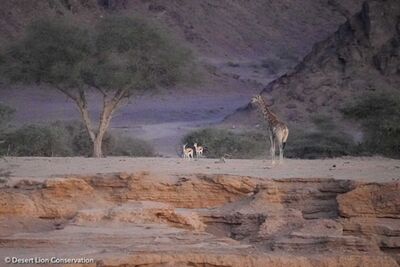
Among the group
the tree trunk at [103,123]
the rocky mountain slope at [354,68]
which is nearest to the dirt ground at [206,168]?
the tree trunk at [103,123]

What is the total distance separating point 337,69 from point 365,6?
7.80ft

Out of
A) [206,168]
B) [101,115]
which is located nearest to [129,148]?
[101,115]

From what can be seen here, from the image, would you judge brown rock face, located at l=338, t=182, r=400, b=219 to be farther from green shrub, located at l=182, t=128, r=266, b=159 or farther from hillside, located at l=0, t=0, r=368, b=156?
hillside, located at l=0, t=0, r=368, b=156

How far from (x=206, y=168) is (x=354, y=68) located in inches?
789

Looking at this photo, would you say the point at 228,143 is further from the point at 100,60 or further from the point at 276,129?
the point at 276,129

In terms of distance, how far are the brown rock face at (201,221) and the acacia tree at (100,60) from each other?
29.9 feet

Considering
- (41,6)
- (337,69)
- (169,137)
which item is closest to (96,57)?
(169,137)

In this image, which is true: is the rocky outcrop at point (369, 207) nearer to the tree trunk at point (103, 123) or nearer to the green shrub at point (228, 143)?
the green shrub at point (228, 143)

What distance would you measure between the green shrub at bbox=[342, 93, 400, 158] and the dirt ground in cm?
373

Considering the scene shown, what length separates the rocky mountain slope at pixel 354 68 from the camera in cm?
3488

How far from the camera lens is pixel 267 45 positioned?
208ft

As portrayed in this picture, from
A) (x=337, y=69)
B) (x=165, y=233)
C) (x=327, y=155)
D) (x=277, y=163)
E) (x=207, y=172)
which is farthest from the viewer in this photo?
(x=337, y=69)

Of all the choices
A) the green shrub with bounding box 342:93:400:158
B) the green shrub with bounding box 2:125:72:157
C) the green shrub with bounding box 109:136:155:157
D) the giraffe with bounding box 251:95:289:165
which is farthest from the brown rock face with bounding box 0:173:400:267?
the green shrub with bounding box 109:136:155:157

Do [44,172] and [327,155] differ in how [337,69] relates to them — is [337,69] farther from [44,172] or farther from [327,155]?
[44,172]
